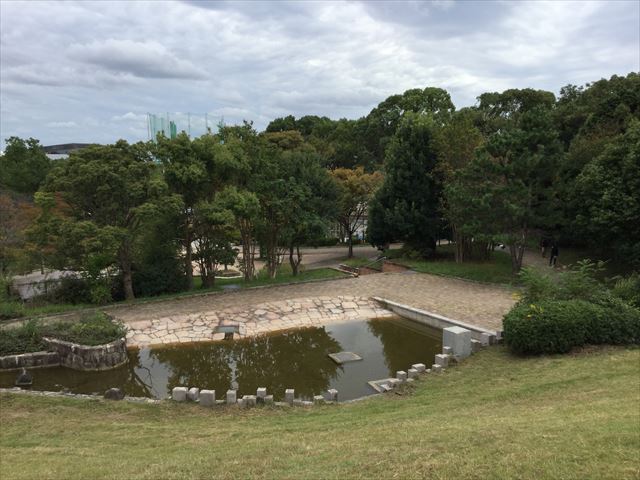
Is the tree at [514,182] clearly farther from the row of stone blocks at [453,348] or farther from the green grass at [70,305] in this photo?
the row of stone blocks at [453,348]

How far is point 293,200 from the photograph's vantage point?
17.8 m

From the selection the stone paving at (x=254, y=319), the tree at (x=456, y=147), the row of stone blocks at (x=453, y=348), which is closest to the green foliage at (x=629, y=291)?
the row of stone blocks at (x=453, y=348)

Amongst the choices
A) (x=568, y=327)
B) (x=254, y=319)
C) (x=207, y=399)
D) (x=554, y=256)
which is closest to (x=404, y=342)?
(x=568, y=327)

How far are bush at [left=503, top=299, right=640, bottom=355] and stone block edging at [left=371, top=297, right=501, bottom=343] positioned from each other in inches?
45.6

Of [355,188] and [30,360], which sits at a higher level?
[355,188]

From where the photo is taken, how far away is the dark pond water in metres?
9.45

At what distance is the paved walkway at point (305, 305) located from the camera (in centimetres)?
1273

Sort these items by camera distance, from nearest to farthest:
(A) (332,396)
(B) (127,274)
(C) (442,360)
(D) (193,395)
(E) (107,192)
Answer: (D) (193,395) → (A) (332,396) → (C) (442,360) → (E) (107,192) → (B) (127,274)

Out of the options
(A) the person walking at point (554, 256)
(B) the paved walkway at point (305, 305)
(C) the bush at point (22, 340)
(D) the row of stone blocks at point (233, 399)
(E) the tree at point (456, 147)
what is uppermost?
(E) the tree at point (456, 147)

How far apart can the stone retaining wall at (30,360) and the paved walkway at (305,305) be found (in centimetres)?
194

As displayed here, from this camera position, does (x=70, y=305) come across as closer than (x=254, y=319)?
No

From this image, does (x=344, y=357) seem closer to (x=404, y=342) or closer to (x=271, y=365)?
(x=271, y=365)

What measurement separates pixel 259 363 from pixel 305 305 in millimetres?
4168

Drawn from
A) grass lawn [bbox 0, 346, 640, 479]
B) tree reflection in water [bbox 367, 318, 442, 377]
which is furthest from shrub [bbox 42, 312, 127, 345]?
tree reflection in water [bbox 367, 318, 442, 377]
